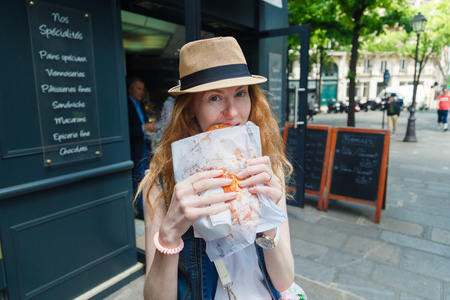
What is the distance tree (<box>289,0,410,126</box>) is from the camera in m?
8.85

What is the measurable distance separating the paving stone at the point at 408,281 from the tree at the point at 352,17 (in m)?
7.83

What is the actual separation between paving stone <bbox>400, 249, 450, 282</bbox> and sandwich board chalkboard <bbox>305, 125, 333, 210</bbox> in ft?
5.34

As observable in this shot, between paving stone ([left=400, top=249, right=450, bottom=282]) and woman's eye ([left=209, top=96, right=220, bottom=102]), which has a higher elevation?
woman's eye ([left=209, top=96, right=220, bottom=102])

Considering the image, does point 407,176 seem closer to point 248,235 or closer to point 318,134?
point 318,134

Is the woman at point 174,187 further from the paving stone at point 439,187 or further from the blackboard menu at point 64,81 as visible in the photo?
the paving stone at point 439,187

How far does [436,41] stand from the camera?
22.3 m

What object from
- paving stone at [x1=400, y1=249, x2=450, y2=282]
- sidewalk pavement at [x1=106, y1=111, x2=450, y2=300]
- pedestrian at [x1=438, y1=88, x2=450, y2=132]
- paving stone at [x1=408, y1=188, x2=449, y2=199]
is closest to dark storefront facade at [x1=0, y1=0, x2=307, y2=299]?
sidewalk pavement at [x1=106, y1=111, x2=450, y2=300]

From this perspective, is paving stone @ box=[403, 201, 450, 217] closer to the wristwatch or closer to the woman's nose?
the wristwatch

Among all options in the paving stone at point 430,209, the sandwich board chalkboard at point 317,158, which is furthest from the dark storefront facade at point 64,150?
the paving stone at point 430,209

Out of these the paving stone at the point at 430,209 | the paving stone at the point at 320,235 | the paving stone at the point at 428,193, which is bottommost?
the paving stone at the point at 320,235

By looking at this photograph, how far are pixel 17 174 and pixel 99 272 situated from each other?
1.25m

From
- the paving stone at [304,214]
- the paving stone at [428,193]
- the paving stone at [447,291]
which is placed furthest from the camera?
the paving stone at [428,193]

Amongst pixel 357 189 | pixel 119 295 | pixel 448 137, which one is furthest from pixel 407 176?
pixel 448 137

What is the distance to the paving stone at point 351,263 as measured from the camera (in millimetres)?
3258
